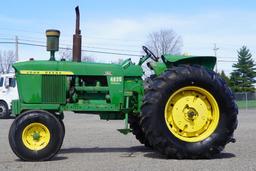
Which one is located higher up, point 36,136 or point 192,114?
point 192,114

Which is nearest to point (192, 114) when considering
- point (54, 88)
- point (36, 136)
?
point (54, 88)

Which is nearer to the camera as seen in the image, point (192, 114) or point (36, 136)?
point (36, 136)

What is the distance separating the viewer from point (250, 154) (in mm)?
8992

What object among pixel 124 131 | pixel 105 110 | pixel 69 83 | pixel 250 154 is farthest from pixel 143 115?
pixel 250 154

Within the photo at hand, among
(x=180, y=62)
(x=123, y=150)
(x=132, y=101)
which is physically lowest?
(x=123, y=150)

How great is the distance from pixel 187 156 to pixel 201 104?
3.34 feet

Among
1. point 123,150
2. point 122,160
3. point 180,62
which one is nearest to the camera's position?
point 122,160

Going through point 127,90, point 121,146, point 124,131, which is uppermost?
point 127,90

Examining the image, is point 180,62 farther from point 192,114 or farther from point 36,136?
point 36,136

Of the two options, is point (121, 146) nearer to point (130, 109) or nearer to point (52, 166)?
point (130, 109)

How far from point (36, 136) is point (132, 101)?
1999 millimetres

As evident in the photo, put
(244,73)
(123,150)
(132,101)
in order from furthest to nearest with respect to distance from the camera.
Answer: (244,73), (123,150), (132,101)

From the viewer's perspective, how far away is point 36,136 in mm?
8359

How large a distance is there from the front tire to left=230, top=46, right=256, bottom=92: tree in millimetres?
70717
